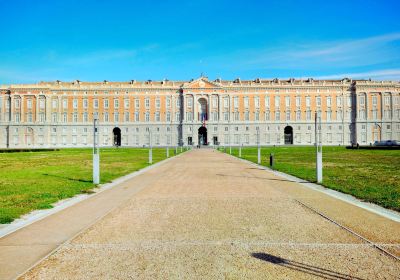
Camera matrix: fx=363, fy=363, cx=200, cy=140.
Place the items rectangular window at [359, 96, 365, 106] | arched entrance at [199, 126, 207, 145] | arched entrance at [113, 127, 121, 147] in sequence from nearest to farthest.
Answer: rectangular window at [359, 96, 365, 106] → arched entrance at [199, 126, 207, 145] → arched entrance at [113, 127, 121, 147]

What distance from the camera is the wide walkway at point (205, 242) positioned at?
5117 millimetres

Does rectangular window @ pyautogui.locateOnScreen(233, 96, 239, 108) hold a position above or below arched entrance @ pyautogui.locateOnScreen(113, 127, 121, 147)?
above

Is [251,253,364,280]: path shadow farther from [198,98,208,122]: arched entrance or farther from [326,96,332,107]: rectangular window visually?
[326,96,332,107]: rectangular window

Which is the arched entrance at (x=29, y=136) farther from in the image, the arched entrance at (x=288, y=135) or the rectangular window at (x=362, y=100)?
the rectangular window at (x=362, y=100)

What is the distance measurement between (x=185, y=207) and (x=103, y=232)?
324 cm

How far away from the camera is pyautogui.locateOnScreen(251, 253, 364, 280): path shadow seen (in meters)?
4.86

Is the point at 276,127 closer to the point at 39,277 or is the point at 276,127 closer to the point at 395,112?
the point at 395,112

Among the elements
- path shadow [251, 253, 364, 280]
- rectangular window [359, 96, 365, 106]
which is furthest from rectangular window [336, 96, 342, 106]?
path shadow [251, 253, 364, 280]

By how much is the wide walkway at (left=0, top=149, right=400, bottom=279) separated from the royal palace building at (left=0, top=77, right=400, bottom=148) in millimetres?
86643

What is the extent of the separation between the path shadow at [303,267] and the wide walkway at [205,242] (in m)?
0.01

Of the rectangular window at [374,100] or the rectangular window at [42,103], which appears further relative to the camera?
the rectangular window at [374,100]

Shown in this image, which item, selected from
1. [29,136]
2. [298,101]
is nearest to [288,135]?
[298,101]

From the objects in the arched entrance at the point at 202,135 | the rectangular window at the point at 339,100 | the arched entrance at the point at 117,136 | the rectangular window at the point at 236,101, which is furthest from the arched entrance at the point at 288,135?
the arched entrance at the point at 117,136

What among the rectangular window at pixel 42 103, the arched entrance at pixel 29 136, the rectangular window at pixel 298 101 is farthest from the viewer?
the rectangular window at pixel 298 101
